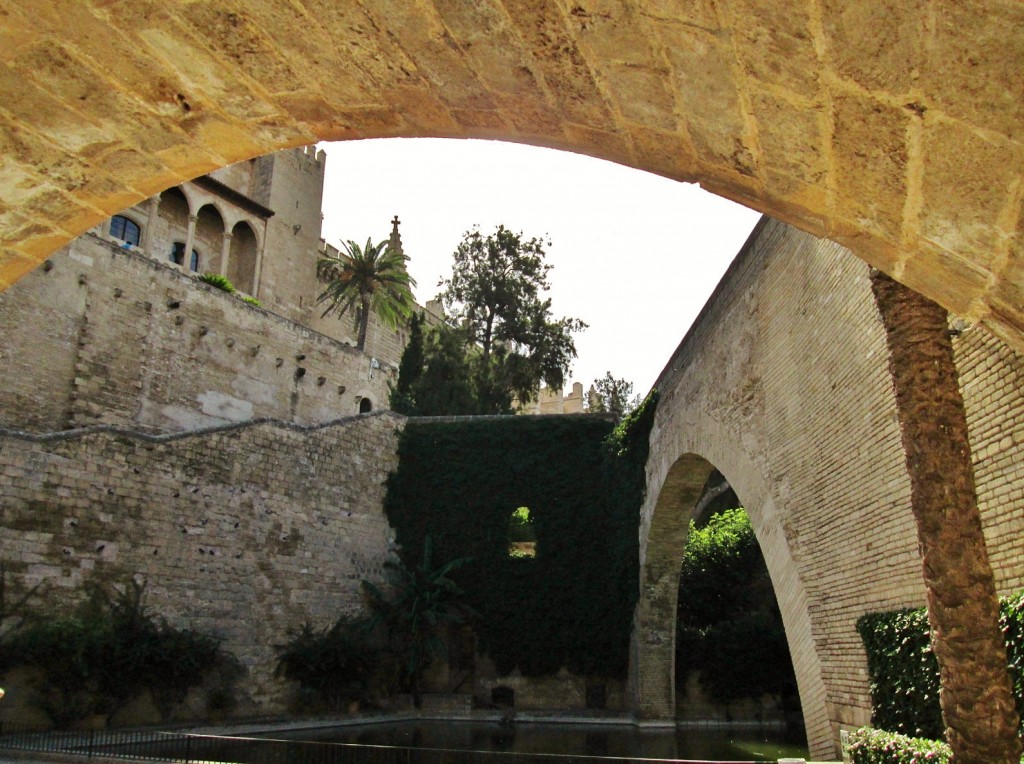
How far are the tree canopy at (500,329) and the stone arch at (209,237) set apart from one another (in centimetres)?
768

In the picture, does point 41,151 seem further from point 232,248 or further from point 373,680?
point 232,248

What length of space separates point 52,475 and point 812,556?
12956 mm

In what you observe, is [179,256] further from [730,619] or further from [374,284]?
[730,619]

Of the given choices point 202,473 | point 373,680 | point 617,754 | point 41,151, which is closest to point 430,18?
point 41,151

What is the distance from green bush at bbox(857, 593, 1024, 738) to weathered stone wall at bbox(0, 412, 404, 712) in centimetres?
1323

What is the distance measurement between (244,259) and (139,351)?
990 centimetres

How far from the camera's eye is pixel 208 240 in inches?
1133

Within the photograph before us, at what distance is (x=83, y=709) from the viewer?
14.0 meters

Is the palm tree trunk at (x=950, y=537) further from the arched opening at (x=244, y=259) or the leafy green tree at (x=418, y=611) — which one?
the arched opening at (x=244, y=259)

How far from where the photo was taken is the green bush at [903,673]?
7047mm

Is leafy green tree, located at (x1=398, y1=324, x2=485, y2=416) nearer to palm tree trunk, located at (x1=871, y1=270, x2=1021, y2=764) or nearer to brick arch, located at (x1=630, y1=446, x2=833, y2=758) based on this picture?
brick arch, located at (x1=630, y1=446, x2=833, y2=758)

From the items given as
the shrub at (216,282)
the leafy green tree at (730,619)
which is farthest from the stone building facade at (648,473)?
the leafy green tree at (730,619)

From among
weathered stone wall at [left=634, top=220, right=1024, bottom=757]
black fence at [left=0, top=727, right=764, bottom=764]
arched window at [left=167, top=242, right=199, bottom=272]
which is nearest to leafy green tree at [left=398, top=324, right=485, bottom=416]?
arched window at [left=167, top=242, right=199, bottom=272]

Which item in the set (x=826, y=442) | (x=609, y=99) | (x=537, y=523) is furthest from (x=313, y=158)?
(x=609, y=99)
